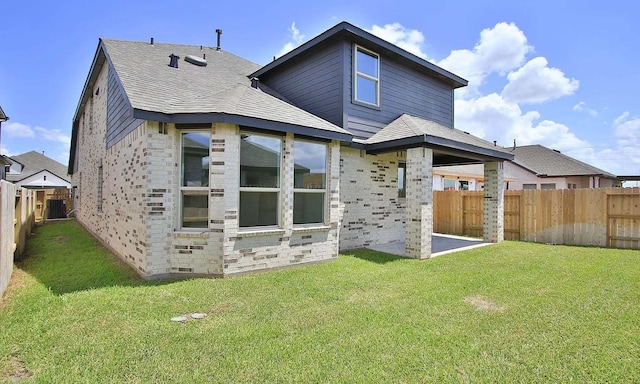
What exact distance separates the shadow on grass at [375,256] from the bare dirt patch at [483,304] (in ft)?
8.54

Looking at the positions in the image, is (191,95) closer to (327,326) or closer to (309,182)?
(309,182)

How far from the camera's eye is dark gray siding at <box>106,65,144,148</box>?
7087mm

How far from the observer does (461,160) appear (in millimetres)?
11391

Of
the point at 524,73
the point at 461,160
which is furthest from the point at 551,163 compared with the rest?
the point at 461,160

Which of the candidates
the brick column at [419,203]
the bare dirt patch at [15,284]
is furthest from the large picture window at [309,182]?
the bare dirt patch at [15,284]

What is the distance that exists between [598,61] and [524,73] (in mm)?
11796

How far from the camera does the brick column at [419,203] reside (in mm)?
7760

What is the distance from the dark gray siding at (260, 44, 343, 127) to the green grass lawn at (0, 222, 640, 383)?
470cm

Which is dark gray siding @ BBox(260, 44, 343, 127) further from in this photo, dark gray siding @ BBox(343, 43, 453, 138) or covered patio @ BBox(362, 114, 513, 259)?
covered patio @ BBox(362, 114, 513, 259)

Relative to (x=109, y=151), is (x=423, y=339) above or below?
below

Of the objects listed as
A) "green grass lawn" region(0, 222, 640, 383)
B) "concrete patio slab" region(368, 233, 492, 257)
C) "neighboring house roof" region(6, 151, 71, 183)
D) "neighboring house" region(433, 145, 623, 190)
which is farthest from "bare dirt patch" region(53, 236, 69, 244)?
"neighboring house roof" region(6, 151, 71, 183)

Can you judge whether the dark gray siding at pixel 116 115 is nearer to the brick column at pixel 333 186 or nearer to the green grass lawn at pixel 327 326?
Answer: the green grass lawn at pixel 327 326

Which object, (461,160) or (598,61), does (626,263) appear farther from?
(598,61)

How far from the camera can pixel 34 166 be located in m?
39.3
